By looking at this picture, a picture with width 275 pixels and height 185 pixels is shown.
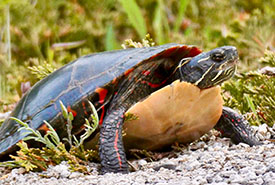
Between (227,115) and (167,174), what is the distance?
0.69 metres

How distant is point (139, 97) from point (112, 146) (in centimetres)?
38

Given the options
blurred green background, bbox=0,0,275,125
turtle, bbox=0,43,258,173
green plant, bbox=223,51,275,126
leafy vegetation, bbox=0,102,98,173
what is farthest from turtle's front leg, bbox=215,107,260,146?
blurred green background, bbox=0,0,275,125

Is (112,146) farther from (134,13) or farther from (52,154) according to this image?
(134,13)

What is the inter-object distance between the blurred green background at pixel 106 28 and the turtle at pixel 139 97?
0.92 metres

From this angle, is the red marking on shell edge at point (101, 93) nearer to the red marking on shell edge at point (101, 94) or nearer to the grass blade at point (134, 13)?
the red marking on shell edge at point (101, 94)

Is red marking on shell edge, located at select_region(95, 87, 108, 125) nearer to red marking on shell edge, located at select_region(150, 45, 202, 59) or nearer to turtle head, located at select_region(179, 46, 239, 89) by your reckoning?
red marking on shell edge, located at select_region(150, 45, 202, 59)

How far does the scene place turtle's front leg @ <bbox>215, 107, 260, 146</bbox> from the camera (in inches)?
87.3

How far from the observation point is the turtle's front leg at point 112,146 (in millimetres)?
1956

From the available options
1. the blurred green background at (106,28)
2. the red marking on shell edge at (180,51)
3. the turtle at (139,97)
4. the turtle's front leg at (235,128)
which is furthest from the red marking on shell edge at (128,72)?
the blurred green background at (106,28)

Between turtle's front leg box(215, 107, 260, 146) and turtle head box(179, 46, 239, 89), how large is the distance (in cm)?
23

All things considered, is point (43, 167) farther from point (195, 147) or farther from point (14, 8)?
point (14, 8)

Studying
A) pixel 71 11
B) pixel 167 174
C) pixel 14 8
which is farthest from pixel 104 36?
pixel 167 174

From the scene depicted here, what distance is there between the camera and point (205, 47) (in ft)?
13.9

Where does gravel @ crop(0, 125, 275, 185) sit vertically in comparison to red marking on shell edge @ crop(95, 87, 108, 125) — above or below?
below
